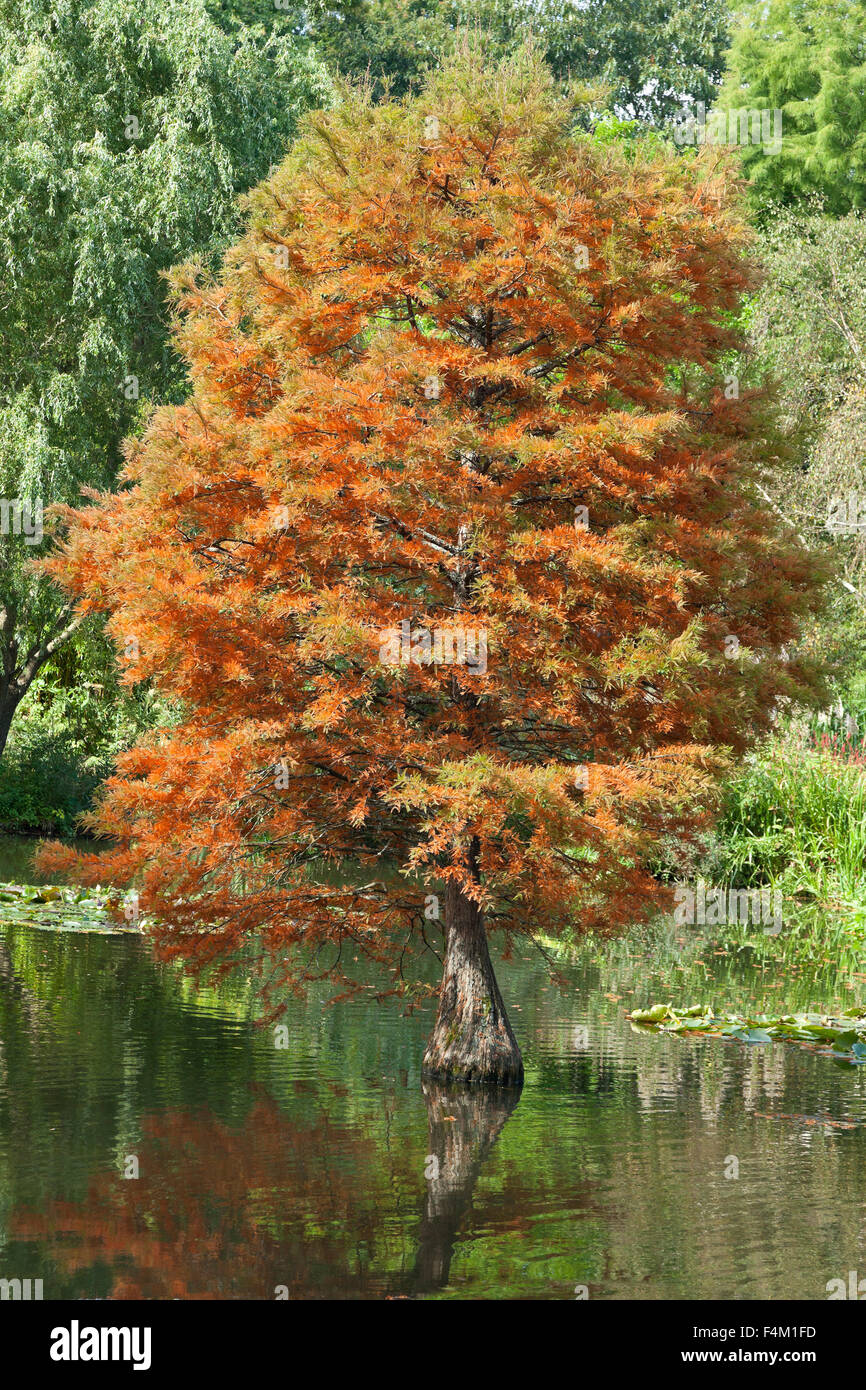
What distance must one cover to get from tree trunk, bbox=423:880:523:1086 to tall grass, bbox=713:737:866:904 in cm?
924

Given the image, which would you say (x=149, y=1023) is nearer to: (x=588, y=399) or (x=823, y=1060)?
(x=823, y=1060)

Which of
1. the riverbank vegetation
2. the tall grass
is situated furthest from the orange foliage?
the tall grass

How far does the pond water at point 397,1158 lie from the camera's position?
20.8ft

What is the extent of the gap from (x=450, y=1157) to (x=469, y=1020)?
1772 millimetres

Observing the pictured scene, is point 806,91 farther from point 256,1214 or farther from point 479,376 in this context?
point 256,1214

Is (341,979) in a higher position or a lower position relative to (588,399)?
lower

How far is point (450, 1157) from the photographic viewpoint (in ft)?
26.7

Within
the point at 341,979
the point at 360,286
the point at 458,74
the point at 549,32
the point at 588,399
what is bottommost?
the point at 341,979

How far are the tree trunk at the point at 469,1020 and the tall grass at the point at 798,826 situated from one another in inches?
364

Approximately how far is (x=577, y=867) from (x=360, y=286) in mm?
3807

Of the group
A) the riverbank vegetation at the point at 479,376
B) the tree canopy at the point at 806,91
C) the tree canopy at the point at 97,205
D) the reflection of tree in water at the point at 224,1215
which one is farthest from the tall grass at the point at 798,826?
the tree canopy at the point at 806,91

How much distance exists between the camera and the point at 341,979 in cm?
1005
